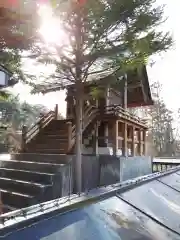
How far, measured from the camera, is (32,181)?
24.3ft

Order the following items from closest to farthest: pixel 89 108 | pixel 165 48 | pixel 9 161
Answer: pixel 165 48 → pixel 9 161 → pixel 89 108

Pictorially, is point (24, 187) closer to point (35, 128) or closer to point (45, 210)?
point (35, 128)

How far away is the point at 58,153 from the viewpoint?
29.2 feet

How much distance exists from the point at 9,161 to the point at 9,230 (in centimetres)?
809

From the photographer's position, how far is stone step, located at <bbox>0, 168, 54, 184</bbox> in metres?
7.23

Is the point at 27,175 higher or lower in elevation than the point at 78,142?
lower

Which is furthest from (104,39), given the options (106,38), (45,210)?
(45,210)

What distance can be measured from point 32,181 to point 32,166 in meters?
0.88

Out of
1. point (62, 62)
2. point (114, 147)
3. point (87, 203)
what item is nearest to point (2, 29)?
point (62, 62)

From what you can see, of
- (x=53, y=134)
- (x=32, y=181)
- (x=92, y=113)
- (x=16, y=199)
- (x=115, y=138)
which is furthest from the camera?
(x=53, y=134)

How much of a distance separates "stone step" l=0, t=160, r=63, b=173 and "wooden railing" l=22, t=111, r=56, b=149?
1.16 meters

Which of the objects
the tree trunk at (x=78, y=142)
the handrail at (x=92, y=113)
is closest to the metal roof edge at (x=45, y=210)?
the tree trunk at (x=78, y=142)

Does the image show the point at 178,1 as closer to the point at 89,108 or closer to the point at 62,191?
the point at 89,108

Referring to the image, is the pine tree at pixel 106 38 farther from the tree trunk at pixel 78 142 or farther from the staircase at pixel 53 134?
the staircase at pixel 53 134
